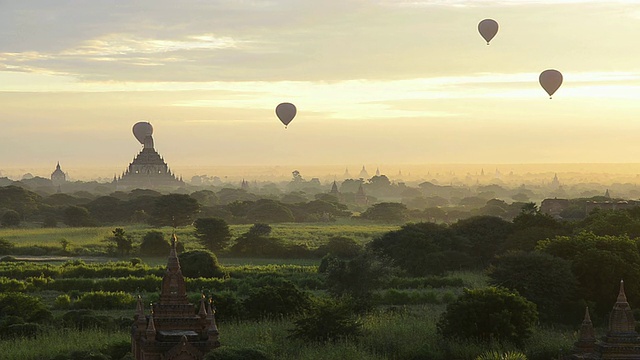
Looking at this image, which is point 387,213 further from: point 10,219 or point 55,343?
point 55,343

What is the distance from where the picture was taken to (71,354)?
33000 millimetres

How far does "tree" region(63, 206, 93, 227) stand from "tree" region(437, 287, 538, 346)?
256ft

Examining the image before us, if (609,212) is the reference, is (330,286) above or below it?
below

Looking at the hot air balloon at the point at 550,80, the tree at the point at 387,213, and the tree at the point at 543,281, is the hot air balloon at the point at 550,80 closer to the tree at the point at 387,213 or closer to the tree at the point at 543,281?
the tree at the point at 387,213

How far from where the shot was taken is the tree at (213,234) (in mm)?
84250

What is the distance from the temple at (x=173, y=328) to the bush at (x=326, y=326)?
818 centimetres

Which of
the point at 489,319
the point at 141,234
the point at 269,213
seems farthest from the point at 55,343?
the point at 269,213

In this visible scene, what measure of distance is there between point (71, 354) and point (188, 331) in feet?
20.5

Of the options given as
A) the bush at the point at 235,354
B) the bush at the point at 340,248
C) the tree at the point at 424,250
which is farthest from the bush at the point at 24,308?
the bush at the point at 340,248

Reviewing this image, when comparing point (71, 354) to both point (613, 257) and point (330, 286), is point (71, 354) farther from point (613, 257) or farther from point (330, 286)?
point (613, 257)

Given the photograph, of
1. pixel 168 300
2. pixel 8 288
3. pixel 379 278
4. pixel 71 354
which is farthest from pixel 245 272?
pixel 168 300

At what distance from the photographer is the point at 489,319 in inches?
1473

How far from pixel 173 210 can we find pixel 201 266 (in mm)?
43943

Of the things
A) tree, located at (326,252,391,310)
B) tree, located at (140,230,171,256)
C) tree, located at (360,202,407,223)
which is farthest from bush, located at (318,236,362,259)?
tree, located at (360,202,407,223)
